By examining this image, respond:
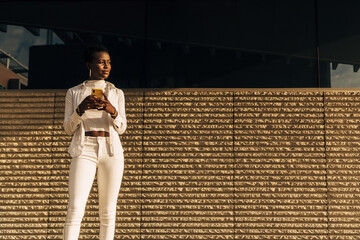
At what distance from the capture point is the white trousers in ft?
10.1

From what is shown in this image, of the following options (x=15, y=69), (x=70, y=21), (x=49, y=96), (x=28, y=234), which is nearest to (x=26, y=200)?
(x=28, y=234)

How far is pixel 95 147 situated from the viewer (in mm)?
3193

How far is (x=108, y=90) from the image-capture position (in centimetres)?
337

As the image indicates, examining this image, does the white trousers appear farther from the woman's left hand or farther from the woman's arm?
the woman's left hand

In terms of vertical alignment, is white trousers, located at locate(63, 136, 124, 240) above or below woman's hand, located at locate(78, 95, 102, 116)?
below

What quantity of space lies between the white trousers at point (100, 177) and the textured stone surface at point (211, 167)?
7.38 feet

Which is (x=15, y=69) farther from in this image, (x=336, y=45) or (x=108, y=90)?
(x=336, y=45)

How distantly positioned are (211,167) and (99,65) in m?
2.62

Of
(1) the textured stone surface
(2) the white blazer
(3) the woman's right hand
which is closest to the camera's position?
(3) the woman's right hand

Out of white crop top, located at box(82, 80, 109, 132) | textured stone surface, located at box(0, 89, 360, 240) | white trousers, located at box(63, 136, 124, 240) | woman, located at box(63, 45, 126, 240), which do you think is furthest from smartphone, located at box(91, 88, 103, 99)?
textured stone surface, located at box(0, 89, 360, 240)

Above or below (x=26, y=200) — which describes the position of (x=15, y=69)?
above

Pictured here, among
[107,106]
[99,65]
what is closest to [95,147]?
[107,106]

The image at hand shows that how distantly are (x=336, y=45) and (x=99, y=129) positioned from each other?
13.0 feet

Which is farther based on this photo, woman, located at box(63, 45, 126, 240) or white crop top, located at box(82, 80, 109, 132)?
white crop top, located at box(82, 80, 109, 132)
